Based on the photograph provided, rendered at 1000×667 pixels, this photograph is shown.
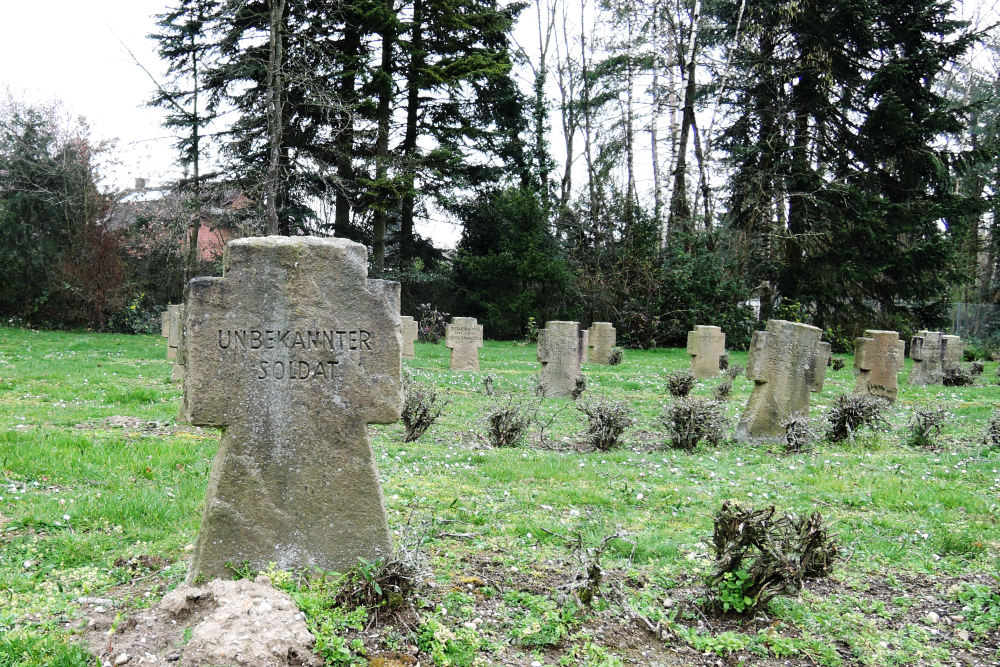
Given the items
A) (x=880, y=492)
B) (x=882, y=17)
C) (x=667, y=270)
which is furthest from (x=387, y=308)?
(x=882, y=17)

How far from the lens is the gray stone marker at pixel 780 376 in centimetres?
844

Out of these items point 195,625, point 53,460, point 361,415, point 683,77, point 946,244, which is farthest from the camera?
point 683,77

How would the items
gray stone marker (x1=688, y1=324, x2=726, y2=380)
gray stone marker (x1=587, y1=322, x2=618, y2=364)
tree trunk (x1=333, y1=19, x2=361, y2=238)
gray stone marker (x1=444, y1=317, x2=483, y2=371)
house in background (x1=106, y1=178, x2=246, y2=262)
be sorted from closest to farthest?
gray stone marker (x1=688, y1=324, x2=726, y2=380)
gray stone marker (x1=444, y1=317, x2=483, y2=371)
gray stone marker (x1=587, y1=322, x2=618, y2=364)
house in background (x1=106, y1=178, x2=246, y2=262)
tree trunk (x1=333, y1=19, x2=361, y2=238)

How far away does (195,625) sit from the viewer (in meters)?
3.03

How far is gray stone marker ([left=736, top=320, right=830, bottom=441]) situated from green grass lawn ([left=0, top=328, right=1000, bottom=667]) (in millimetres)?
433

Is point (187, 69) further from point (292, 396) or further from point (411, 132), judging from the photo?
point (292, 396)

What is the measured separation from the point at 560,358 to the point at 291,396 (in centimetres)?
937

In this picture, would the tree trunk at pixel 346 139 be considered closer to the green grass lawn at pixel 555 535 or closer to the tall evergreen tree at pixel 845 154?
the tall evergreen tree at pixel 845 154

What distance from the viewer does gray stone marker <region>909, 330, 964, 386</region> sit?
53.6 ft

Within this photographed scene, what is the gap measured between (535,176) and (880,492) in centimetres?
2582

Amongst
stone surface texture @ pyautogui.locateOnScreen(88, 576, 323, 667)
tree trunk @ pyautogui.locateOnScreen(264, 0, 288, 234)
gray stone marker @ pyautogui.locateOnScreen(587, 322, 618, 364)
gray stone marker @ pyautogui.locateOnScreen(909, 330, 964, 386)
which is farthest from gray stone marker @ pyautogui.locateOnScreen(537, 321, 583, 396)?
stone surface texture @ pyautogui.locateOnScreen(88, 576, 323, 667)

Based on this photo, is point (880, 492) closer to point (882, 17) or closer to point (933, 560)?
point (933, 560)

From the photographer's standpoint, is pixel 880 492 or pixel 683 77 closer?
pixel 880 492

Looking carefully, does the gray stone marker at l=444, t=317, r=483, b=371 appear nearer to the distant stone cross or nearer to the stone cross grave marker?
the distant stone cross
